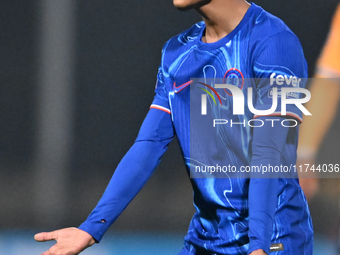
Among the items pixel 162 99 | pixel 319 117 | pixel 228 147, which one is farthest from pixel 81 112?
pixel 228 147

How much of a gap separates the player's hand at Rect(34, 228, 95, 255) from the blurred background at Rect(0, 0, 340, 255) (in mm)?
2723

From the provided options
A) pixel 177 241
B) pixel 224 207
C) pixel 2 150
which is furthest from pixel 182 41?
pixel 2 150

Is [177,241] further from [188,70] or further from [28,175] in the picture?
[188,70]

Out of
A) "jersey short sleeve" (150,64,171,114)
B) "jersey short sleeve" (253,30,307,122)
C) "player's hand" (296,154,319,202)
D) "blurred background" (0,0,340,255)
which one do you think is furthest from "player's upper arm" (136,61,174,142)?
"player's hand" (296,154,319,202)

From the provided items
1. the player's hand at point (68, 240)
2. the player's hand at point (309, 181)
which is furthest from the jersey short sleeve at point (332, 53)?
the player's hand at point (68, 240)

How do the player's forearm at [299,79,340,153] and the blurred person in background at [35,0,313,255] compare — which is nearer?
the blurred person in background at [35,0,313,255]

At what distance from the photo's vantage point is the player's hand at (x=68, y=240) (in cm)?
118

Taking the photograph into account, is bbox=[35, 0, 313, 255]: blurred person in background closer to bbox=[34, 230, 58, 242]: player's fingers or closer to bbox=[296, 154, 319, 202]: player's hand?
bbox=[34, 230, 58, 242]: player's fingers

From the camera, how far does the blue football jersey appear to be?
1159 mm

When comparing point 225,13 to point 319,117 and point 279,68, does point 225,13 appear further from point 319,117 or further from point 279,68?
point 319,117

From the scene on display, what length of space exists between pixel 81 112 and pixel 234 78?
298cm

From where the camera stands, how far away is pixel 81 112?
13.5 feet

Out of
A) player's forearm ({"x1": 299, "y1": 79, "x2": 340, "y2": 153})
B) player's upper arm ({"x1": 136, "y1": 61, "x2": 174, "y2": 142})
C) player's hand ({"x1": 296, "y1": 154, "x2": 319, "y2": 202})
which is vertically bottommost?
player's hand ({"x1": 296, "y1": 154, "x2": 319, "y2": 202})

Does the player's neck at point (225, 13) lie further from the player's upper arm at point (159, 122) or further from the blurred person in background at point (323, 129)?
the blurred person in background at point (323, 129)
